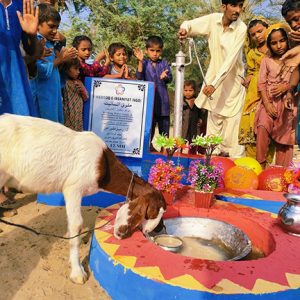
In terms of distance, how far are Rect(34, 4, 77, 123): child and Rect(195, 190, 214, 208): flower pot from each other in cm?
238

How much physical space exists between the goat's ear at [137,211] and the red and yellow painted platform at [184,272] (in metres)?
0.16

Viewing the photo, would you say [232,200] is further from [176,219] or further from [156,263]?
[156,263]

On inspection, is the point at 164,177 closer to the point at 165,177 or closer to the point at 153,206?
the point at 165,177

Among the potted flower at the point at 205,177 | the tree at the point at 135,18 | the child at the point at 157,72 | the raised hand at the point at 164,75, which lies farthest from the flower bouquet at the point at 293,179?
the tree at the point at 135,18

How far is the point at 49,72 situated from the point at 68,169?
224 centimetres

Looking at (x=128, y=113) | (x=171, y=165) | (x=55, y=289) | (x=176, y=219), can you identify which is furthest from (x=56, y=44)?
(x=55, y=289)

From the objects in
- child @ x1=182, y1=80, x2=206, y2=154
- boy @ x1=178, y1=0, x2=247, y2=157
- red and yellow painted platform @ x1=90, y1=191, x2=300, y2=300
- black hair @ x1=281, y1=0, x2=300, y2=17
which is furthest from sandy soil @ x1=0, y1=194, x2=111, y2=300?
black hair @ x1=281, y1=0, x2=300, y2=17

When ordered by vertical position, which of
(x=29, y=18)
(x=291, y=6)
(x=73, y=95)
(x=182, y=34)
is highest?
(x=291, y=6)

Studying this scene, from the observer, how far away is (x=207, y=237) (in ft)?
12.5

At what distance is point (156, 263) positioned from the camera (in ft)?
8.99

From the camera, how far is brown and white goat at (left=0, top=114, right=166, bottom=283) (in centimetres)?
290

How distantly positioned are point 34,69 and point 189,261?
10.6 feet

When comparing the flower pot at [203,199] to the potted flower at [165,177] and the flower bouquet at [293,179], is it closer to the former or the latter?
the potted flower at [165,177]

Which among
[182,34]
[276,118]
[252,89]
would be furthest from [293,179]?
[182,34]
